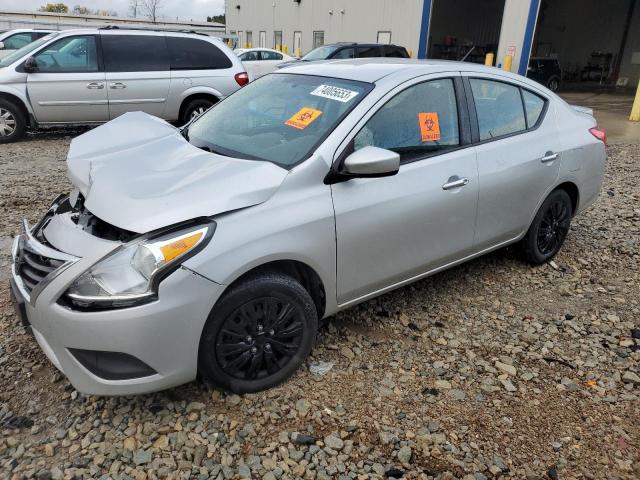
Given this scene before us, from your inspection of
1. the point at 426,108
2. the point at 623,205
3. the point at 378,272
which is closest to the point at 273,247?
the point at 378,272

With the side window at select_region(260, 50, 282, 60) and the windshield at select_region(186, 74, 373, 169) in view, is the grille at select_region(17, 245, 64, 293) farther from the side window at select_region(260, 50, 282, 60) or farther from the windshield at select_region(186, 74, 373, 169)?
the side window at select_region(260, 50, 282, 60)

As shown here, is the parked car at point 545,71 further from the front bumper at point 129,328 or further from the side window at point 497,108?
the front bumper at point 129,328

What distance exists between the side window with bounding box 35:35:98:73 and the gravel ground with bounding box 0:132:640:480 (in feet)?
17.6

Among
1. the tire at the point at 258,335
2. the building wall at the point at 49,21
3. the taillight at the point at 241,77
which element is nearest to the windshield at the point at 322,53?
the taillight at the point at 241,77

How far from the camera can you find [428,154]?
3195 millimetres

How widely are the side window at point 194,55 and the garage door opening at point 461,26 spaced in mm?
20314

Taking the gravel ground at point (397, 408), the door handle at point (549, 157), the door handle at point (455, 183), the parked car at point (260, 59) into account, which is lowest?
the gravel ground at point (397, 408)

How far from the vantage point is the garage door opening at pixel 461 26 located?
26.9 meters

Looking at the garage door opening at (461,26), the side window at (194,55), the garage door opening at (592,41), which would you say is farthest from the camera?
the garage door opening at (461,26)

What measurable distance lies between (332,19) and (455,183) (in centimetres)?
2416

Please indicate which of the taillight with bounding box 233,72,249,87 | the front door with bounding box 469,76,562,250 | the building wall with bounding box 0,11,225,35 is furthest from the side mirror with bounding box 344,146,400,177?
the building wall with bounding box 0,11,225,35

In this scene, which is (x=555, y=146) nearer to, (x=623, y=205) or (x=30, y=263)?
(x=623, y=205)

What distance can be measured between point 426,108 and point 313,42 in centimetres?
2559

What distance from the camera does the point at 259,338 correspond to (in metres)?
2.61
